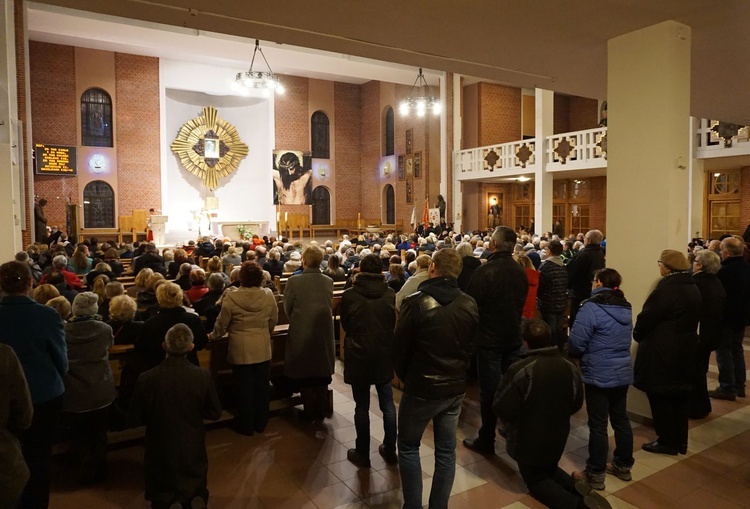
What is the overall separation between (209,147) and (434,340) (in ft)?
70.8

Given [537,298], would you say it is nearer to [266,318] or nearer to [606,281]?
[606,281]

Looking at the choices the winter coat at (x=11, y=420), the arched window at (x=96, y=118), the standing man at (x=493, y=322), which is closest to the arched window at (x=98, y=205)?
the arched window at (x=96, y=118)

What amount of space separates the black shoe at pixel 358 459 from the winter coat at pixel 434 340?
1.20m

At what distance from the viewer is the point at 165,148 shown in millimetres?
21719

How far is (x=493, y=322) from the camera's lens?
4.23 metres

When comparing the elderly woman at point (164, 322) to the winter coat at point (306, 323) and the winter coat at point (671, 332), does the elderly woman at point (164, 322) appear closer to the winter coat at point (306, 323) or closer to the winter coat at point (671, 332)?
the winter coat at point (306, 323)

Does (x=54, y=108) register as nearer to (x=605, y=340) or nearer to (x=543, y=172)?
(x=543, y=172)

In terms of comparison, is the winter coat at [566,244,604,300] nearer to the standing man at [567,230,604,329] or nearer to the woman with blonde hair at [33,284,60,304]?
the standing man at [567,230,604,329]

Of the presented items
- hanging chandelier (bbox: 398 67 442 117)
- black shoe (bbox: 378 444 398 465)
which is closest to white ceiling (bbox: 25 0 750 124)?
black shoe (bbox: 378 444 398 465)

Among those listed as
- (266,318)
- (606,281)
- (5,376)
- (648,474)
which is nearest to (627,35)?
(606,281)

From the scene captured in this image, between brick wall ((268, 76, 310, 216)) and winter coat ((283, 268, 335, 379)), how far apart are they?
64.6ft

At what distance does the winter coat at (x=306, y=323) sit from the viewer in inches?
184

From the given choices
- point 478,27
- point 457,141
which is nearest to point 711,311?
point 478,27

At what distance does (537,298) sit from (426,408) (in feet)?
10.1
